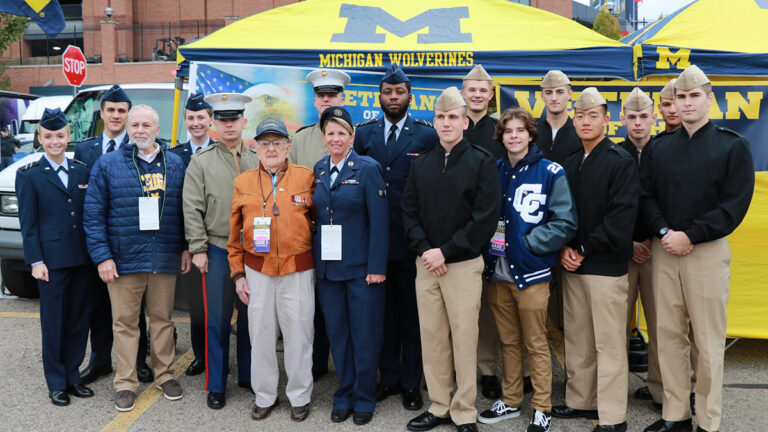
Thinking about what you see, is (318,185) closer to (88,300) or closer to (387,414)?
(387,414)

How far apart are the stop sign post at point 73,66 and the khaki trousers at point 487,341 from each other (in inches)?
340

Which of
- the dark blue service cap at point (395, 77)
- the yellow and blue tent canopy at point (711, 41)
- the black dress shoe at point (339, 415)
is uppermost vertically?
the yellow and blue tent canopy at point (711, 41)

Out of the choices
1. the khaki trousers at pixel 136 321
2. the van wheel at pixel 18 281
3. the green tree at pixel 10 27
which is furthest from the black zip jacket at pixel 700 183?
the green tree at pixel 10 27

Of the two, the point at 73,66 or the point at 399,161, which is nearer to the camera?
the point at 399,161

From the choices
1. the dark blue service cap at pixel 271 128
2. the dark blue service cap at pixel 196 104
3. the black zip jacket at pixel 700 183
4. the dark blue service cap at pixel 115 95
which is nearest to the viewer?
the black zip jacket at pixel 700 183

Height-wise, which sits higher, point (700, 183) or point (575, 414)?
point (700, 183)

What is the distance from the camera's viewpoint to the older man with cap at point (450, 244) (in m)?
3.52

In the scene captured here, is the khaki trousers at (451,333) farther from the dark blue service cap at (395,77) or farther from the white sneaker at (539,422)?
the dark blue service cap at (395,77)

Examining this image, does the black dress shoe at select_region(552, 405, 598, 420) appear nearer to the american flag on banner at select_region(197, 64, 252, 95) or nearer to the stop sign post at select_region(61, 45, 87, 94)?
the american flag on banner at select_region(197, 64, 252, 95)

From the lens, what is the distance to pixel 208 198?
4.08 m

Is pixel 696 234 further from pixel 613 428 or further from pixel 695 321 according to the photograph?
pixel 613 428

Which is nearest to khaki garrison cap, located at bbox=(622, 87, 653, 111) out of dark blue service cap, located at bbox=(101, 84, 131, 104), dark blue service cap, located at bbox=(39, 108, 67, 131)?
dark blue service cap, located at bbox=(101, 84, 131, 104)

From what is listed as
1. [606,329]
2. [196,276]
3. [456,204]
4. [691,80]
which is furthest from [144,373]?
[691,80]

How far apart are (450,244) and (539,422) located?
1263mm
